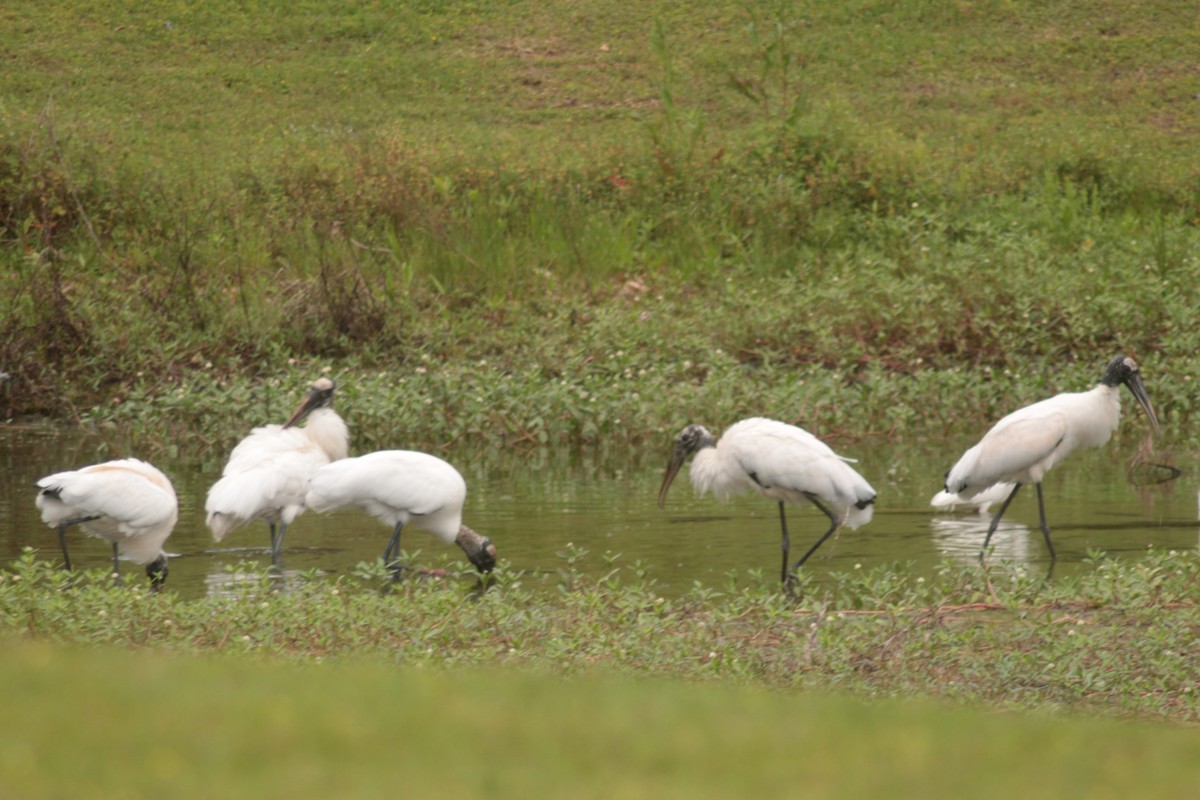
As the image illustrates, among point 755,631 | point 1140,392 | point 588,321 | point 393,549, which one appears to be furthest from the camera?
point 588,321

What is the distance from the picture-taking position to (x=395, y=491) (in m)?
9.05

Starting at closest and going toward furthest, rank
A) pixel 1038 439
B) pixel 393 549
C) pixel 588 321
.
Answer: pixel 393 549, pixel 1038 439, pixel 588 321

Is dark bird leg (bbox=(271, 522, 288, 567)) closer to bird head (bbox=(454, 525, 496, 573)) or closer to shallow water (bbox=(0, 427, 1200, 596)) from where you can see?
shallow water (bbox=(0, 427, 1200, 596))

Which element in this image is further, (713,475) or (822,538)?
(713,475)

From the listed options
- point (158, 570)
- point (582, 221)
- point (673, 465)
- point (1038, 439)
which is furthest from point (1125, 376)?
point (582, 221)

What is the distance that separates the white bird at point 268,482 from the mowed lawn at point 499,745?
430 centimetres

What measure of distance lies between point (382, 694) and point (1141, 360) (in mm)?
11235

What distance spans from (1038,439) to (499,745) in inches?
252

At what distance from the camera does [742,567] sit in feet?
30.3

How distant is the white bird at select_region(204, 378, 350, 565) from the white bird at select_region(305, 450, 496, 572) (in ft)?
0.50

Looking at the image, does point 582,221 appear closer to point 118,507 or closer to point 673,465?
point 673,465

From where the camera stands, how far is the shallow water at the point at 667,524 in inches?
370

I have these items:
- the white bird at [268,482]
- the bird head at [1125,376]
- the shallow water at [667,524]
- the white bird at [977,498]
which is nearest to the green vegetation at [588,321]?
the shallow water at [667,524]

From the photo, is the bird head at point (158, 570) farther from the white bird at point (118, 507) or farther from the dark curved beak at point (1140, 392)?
the dark curved beak at point (1140, 392)
